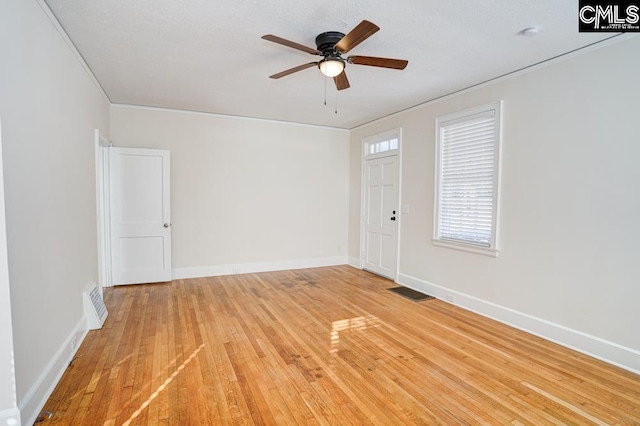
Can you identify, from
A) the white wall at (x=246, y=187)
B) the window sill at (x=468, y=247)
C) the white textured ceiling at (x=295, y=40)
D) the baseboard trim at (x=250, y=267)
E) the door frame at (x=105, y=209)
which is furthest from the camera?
the baseboard trim at (x=250, y=267)

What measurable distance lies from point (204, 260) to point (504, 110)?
16.0 feet

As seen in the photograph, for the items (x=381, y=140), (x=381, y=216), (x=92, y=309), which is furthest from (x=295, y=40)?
(x=381, y=216)

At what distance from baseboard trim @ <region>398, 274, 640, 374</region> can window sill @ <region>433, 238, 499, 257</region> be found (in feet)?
1.88

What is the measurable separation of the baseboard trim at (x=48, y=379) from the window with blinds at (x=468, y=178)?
13.8 feet

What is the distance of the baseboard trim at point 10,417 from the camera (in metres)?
1.76

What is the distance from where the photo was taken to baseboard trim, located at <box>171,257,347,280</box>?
5488 millimetres

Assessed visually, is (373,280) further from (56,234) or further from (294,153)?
(56,234)

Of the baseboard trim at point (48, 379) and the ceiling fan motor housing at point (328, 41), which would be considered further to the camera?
the ceiling fan motor housing at point (328, 41)

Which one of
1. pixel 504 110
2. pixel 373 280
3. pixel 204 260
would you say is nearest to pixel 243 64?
pixel 504 110

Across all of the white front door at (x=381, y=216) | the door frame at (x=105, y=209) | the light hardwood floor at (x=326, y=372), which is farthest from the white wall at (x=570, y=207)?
the door frame at (x=105, y=209)

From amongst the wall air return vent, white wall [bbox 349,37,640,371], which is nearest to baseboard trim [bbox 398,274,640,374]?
white wall [bbox 349,37,640,371]

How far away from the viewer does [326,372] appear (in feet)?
8.61

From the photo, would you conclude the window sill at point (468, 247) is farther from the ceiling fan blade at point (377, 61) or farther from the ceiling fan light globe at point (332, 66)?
the ceiling fan light globe at point (332, 66)

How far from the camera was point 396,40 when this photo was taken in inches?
114
